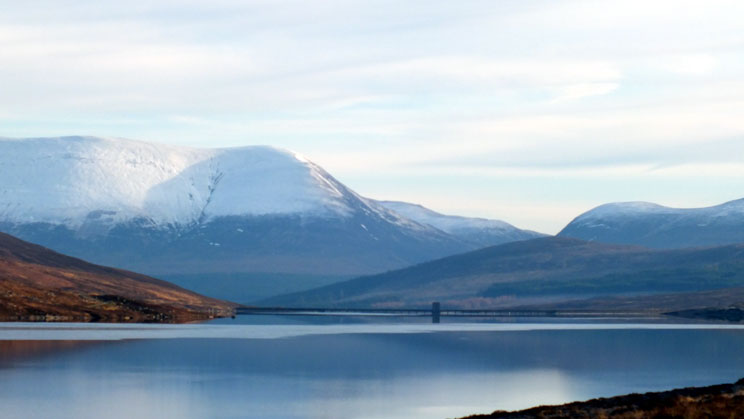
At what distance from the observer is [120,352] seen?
130m

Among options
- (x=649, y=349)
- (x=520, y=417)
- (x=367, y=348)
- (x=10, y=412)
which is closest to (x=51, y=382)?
(x=10, y=412)

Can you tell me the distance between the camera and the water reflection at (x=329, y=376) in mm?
82000

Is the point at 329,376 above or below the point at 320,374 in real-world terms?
below

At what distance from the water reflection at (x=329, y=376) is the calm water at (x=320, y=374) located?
101mm

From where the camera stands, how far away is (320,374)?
108188 millimetres

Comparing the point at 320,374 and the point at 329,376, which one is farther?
the point at 320,374

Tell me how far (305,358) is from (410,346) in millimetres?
32457

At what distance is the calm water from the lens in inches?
3236

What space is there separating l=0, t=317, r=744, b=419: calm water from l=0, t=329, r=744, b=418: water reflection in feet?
0.33

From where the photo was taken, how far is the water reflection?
8200 cm

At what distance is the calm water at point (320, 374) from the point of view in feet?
270

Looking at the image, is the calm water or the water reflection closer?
the water reflection

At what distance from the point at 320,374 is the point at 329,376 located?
2210 millimetres

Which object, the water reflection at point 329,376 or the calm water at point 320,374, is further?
the calm water at point 320,374
